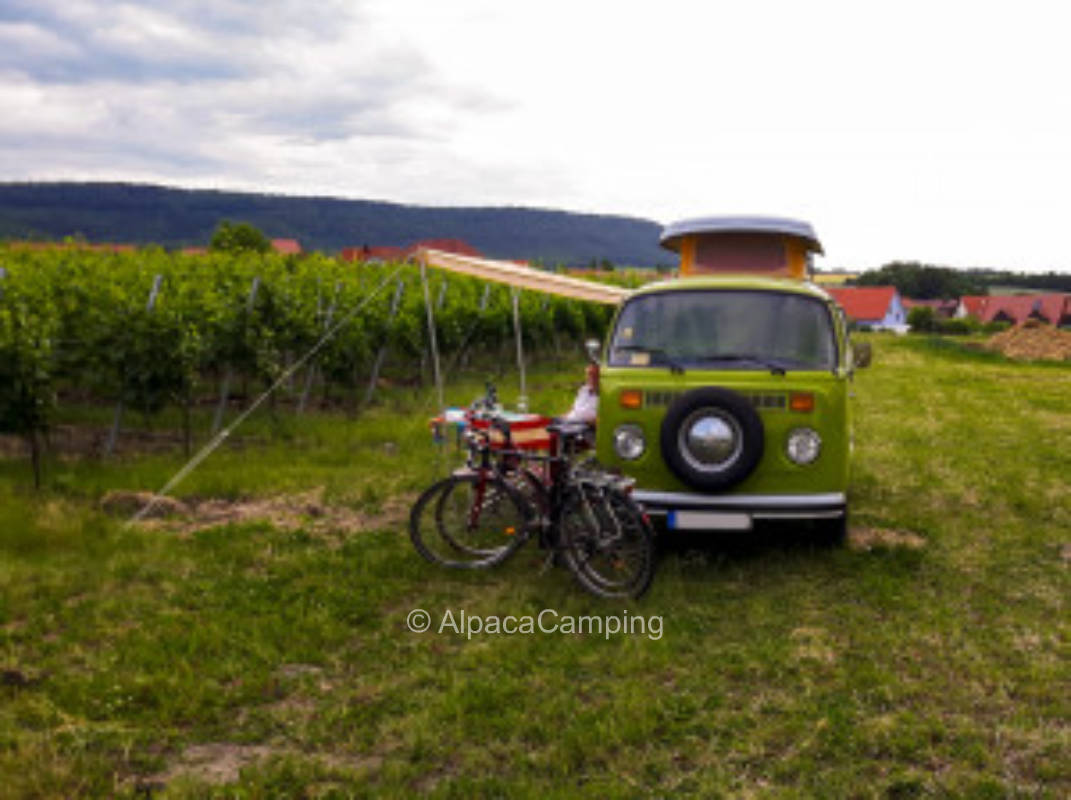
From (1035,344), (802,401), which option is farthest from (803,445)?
(1035,344)

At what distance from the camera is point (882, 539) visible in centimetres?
762

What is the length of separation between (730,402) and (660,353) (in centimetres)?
112

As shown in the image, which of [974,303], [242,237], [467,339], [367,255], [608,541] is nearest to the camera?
[608,541]

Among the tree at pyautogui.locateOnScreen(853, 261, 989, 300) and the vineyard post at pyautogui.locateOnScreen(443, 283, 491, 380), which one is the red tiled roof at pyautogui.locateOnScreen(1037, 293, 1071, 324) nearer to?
the tree at pyautogui.locateOnScreen(853, 261, 989, 300)

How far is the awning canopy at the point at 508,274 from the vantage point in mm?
9438

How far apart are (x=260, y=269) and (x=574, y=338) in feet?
40.3

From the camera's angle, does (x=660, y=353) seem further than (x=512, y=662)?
Yes

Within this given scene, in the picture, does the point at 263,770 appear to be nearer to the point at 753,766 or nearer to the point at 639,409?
the point at 753,766

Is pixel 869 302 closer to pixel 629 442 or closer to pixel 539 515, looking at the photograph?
pixel 629 442

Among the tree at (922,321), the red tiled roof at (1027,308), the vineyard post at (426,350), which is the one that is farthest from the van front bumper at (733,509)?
the red tiled roof at (1027,308)

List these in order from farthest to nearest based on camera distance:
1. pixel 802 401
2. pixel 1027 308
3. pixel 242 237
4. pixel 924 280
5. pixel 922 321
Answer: pixel 924 280 < pixel 1027 308 < pixel 242 237 < pixel 922 321 < pixel 802 401

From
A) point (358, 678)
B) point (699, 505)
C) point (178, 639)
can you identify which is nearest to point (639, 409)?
point (699, 505)

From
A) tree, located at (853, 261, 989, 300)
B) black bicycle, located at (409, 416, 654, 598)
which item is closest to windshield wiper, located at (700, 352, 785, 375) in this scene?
black bicycle, located at (409, 416, 654, 598)

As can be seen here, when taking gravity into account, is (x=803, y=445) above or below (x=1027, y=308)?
below
